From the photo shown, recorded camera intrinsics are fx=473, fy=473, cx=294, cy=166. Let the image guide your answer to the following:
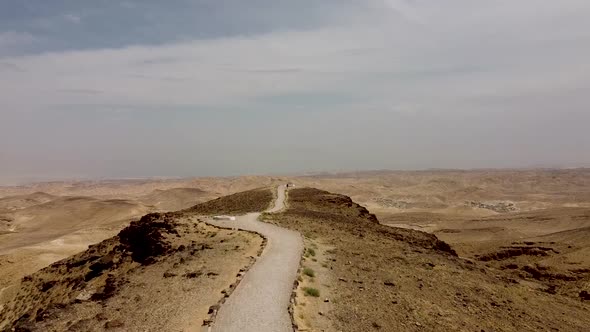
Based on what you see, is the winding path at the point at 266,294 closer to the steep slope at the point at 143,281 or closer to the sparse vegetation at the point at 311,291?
the sparse vegetation at the point at 311,291

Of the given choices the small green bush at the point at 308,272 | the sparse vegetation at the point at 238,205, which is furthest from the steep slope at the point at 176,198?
the small green bush at the point at 308,272

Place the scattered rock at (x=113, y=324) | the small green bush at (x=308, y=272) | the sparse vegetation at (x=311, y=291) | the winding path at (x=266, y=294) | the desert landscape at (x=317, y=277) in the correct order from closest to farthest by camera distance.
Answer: the winding path at (x=266, y=294), the scattered rock at (x=113, y=324), the desert landscape at (x=317, y=277), the sparse vegetation at (x=311, y=291), the small green bush at (x=308, y=272)

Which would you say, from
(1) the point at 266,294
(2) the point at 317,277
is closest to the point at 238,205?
(2) the point at 317,277

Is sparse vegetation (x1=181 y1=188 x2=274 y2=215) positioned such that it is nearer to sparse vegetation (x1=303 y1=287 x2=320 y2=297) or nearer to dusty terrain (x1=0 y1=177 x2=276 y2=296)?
dusty terrain (x1=0 y1=177 x2=276 y2=296)

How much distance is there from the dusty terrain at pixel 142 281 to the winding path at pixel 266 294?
25.1 inches

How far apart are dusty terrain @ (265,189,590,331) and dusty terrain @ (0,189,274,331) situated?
3.28 metres

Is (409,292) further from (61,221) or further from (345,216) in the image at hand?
(61,221)

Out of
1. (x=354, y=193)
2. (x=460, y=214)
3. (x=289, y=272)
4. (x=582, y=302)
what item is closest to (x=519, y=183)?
(x=354, y=193)

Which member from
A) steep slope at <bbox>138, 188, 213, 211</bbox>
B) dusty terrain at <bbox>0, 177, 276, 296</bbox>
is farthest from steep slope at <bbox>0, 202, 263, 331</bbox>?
steep slope at <bbox>138, 188, 213, 211</bbox>

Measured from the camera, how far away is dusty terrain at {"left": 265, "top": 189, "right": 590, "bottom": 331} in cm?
1502

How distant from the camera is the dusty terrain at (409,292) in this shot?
15023 mm

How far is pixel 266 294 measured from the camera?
48.6 feet

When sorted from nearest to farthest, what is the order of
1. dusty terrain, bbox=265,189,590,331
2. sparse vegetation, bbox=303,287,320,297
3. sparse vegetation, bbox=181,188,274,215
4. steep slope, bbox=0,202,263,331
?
steep slope, bbox=0,202,263,331, dusty terrain, bbox=265,189,590,331, sparse vegetation, bbox=303,287,320,297, sparse vegetation, bbox=181,188,274,215

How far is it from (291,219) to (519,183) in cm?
15678
